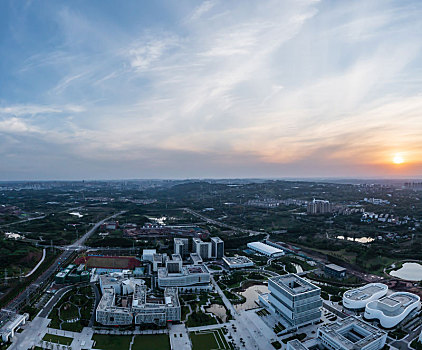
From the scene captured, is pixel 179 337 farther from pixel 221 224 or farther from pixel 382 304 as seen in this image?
pixel 221 224

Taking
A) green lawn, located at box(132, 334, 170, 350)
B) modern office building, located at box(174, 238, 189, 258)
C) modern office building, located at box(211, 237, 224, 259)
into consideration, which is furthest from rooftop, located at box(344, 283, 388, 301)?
modern office building, located at box(174, 238, 189, 258)

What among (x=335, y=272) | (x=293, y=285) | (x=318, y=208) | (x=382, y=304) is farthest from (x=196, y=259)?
(x=318, y=208)

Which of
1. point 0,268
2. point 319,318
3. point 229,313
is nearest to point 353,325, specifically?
point 319,318

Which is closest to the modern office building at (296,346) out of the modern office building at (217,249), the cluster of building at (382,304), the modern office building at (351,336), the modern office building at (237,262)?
the modern office building at (351,336)

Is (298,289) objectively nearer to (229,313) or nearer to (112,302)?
(229,313)

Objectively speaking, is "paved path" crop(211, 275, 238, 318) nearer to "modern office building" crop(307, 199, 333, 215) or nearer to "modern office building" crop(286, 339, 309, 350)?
"modern office building" crop(286, 339, 309, 350)
